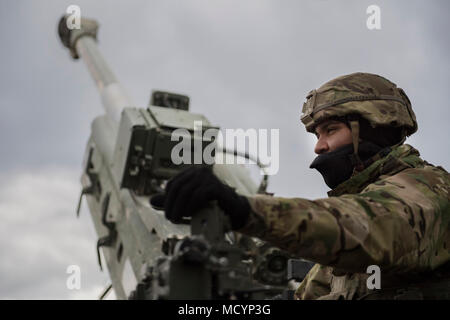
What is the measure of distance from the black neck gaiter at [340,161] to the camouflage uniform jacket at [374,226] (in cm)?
35

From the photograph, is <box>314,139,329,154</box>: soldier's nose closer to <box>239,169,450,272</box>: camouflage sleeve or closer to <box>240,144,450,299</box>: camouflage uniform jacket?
<box>240,144,450,299</box>: camouflage uniform jacket

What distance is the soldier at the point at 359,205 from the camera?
92.0 inches

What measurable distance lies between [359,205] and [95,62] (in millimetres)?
8991

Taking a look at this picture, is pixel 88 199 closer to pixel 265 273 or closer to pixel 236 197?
pixel 265 273

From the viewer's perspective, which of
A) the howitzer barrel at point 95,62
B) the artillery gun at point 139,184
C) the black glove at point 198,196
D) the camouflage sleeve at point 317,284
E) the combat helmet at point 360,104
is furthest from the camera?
the howitzer barrel at point 95,62

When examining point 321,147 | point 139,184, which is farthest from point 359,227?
point 139,184

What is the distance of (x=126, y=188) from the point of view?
7.23 m

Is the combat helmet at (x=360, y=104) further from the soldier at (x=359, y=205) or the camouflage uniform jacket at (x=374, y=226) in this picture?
the camouflage uniform jacket at (x=374, y=226)

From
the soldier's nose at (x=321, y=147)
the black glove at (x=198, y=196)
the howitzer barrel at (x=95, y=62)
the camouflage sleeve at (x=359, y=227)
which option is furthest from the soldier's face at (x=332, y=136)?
the howitzer barrel at (x=95, y=62)

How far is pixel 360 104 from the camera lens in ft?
11.0

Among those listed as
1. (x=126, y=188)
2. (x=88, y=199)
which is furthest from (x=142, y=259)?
(x=88, y=199)
